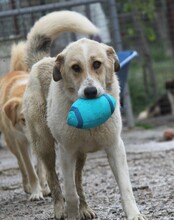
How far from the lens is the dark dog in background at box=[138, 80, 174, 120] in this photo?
12359 mm

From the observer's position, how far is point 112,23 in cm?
1031

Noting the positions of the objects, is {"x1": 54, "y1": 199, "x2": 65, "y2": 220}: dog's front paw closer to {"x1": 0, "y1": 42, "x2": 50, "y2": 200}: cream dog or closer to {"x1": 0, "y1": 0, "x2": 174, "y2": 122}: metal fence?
{"x1": 0, "y1": 42, "x2": 50, "y2": 200}: cream dog

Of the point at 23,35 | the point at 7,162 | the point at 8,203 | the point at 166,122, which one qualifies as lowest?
the point at 166,122

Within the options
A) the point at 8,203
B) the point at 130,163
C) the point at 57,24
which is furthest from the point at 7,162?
the point at 57,24

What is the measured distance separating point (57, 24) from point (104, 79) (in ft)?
4.34

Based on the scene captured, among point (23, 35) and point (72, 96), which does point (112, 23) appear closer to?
point (23, 35)

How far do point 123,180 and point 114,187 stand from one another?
155cm

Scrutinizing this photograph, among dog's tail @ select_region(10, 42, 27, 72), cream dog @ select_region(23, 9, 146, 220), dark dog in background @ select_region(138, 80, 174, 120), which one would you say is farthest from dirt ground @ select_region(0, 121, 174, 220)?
dark dog in background @ select_region(138, 80, 174, 120)

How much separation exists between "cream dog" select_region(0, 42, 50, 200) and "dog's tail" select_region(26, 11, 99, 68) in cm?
55

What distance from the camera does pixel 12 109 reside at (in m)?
6.13

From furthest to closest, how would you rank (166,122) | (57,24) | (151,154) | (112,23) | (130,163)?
(166,122), (112,23), (151,154), (130,163), (57,24)

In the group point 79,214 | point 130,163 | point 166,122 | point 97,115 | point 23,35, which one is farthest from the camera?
point 166,122

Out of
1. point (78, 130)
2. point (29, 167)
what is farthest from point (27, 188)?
point (78, 130)

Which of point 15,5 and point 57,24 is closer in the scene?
point 57,24
